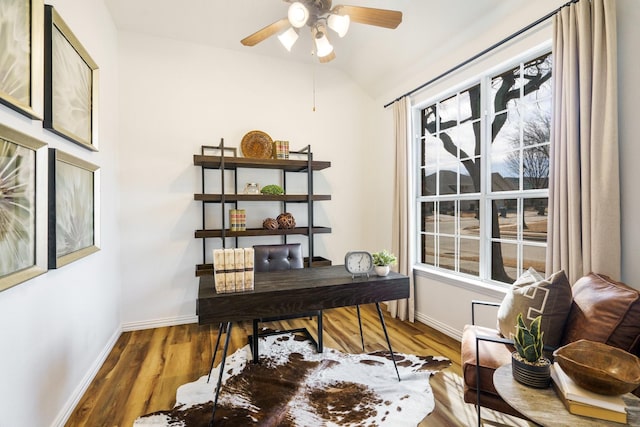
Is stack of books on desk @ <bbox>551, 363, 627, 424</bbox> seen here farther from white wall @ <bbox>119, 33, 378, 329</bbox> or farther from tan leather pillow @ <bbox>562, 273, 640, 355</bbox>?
white wall @ <bbox>119, 33, 378, 329</bbox>

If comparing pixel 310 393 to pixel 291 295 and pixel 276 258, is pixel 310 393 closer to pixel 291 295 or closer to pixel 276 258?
pixel 291 295

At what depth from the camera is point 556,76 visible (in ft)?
6.84

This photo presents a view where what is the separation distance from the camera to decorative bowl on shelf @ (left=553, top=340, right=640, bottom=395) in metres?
1.03

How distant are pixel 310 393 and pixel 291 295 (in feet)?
2.38

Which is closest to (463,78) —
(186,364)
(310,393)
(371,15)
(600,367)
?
(371,15)

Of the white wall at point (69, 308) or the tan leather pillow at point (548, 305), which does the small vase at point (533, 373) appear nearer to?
the tan leather pillow at point (548, 305)

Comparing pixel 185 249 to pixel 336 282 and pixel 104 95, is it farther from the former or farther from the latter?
pixel 336 282

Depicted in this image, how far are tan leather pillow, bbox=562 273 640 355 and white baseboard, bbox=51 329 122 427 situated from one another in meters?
2.85

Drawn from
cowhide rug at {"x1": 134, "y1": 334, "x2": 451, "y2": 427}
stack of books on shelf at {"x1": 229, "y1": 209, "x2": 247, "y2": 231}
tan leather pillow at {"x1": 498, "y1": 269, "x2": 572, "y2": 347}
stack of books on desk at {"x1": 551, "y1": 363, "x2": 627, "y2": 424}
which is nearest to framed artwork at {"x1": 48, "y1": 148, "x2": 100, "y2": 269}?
cowhide rug at {"x1": 134, "y1": 334, "x2": 451, "y2": 427}

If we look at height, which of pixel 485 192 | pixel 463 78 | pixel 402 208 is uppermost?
pixel 463 78

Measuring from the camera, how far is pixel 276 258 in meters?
2.99

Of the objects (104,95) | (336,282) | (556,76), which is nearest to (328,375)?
(336,282)

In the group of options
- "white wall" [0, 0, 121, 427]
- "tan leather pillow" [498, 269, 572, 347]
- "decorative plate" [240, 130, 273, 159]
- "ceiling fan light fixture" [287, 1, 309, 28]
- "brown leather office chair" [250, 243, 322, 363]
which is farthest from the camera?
"decorative plate" [240, 130, 273, 159]

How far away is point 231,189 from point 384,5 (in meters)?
2.44
